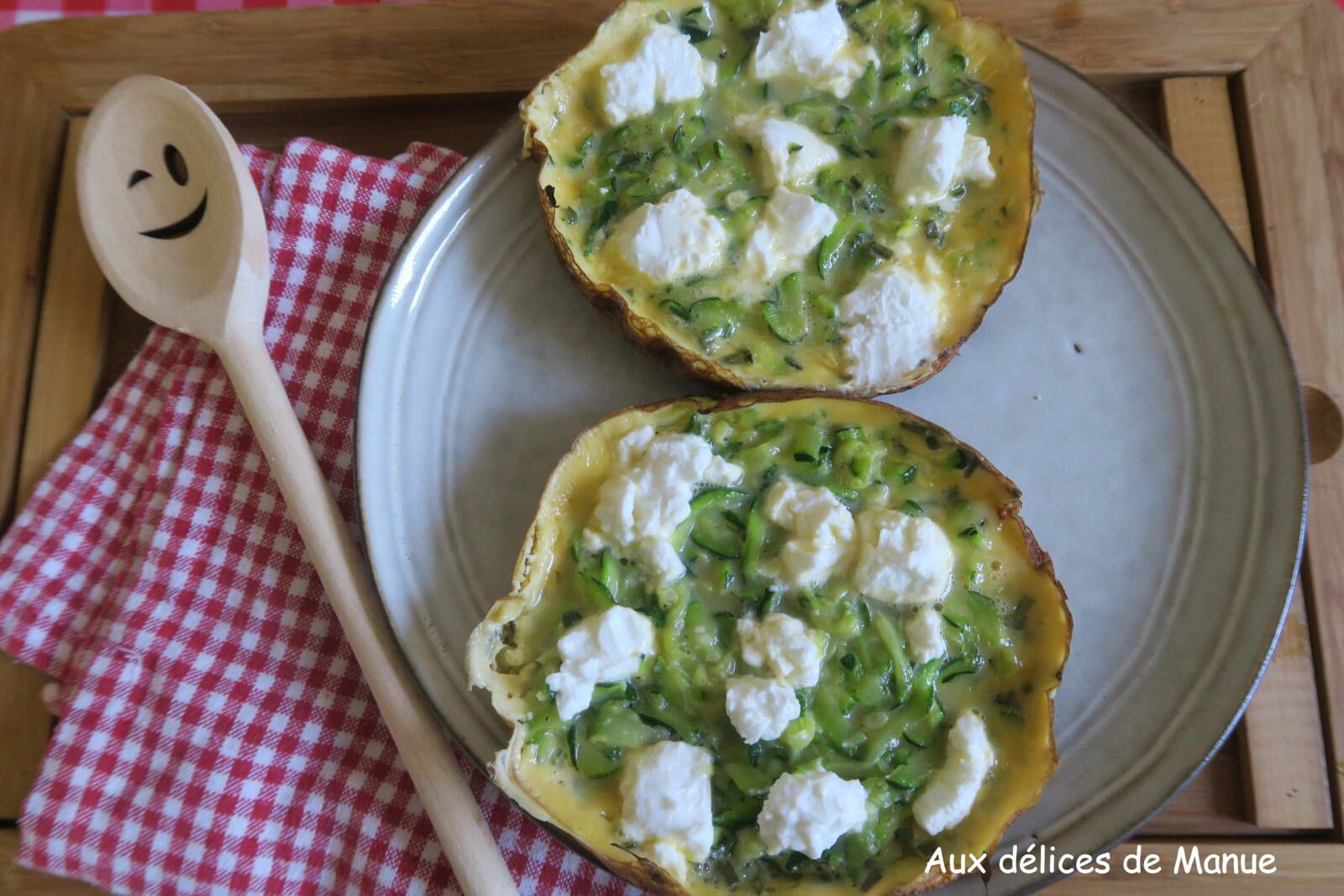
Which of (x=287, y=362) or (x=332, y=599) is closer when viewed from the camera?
(x=332, y=599)

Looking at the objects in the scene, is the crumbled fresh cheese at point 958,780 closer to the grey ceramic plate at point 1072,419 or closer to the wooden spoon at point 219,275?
the grey ceramic plate at point 1072,419

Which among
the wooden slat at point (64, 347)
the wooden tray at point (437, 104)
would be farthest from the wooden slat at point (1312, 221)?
the wooden slat at point (64, 347)

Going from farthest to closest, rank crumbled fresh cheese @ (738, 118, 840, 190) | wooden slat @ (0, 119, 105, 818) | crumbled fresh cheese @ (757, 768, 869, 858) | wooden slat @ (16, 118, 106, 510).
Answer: wooden slat @ (16, 118, 106, 510), wooden slat @ (0, 119, 105, 818), crumbled fresh cheese @ (738, 118, 840, 190), crumbled fresh cheese @ (757, 768, 869, 858)

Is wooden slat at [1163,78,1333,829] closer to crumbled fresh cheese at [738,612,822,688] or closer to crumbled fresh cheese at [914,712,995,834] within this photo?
crumbled fresh cheese at [914,712,995,834]

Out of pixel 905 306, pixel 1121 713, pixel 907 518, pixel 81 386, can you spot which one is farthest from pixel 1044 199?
pixel 81 386

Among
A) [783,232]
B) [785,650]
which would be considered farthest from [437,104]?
[785,650]

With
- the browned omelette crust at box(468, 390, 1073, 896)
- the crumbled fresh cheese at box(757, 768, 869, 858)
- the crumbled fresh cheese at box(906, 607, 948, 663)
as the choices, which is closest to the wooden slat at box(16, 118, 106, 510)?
the browned omelette crust at box(468, 390, 1073, 896)

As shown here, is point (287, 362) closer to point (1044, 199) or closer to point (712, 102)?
point (712, 102)
